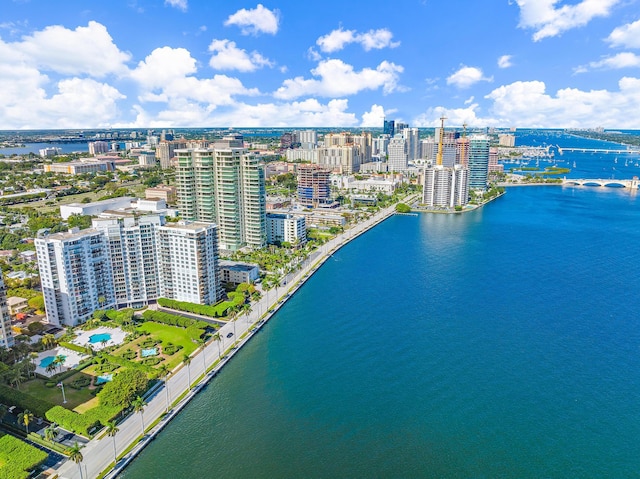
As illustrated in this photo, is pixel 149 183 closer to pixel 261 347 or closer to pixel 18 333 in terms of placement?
pixel 18 333

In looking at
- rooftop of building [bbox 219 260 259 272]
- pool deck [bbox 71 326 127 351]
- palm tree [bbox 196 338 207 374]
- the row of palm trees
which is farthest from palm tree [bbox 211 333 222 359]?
rooftop of building [bbox 219 260 259 272]

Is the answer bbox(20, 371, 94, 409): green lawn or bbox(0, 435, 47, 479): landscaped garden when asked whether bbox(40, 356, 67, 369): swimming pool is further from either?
bbox(0, 435, 47, 479): landscaped garden

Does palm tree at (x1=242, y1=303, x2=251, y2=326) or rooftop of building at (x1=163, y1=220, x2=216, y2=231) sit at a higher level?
rooftop of building at (x1=163, y1=220, x2=216, y2=231)

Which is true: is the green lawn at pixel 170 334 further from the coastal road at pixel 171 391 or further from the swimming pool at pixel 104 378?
the swimming pool at pixel 104 378

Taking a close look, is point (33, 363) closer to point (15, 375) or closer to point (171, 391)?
point (15, 375)

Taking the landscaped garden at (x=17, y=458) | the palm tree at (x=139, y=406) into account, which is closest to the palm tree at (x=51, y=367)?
the landscaped garden at (x=17, y=458)

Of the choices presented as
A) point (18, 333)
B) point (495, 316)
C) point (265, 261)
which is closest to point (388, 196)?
point (265, 261)

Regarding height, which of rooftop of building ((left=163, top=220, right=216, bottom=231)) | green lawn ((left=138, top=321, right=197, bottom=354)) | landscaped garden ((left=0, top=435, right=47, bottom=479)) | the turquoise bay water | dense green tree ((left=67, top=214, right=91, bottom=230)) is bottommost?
the turquoise bay water
